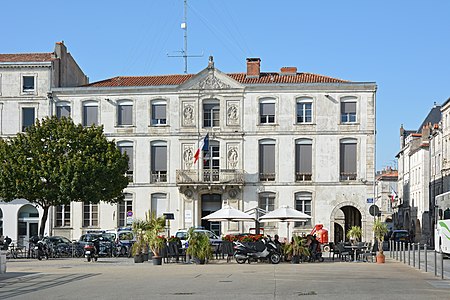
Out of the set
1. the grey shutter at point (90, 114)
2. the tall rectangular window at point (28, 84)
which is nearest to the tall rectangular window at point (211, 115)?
the grey shutter at point (90, 114)

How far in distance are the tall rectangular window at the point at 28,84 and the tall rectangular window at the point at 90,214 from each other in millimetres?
8896

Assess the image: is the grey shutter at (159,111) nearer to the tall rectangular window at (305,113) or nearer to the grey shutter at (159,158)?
the grey shutter at (159,158)

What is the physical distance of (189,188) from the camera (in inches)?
2223

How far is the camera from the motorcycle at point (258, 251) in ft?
112

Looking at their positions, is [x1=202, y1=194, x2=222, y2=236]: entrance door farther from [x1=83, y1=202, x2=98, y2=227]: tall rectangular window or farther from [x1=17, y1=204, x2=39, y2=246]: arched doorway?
[x1=17, y1=204, x2=39, y2=246]: arched doorway

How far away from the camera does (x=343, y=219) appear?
56812mm

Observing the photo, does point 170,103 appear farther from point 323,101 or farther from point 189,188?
point 323,101

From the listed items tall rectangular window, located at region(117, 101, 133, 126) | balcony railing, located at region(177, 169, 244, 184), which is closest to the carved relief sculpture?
balcony railing, located at region(177, 169, 244, 184)

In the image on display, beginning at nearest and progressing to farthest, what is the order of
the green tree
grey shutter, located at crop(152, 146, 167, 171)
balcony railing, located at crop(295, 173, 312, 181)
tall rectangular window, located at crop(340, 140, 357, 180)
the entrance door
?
the green tree → tall rectangular window, located at crop(340, 140, 357, 180) → balcony railing, located at crop(295, 173, 312, 181) → the entrance door → grey shutter, located at crop(152, 146, 167, 171)

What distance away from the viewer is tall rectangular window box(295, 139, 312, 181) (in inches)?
2212

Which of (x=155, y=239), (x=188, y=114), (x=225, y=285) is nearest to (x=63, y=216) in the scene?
(x=188, y=114)

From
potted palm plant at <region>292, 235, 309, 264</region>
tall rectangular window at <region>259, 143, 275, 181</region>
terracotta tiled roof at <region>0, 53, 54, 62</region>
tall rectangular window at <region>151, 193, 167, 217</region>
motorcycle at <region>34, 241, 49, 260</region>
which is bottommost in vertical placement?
motorcycle at <region>34, 241, 49, 260</region>

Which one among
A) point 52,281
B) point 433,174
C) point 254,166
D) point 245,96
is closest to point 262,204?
point 254,166

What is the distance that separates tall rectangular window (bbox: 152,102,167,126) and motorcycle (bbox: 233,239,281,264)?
24109 millimetres
